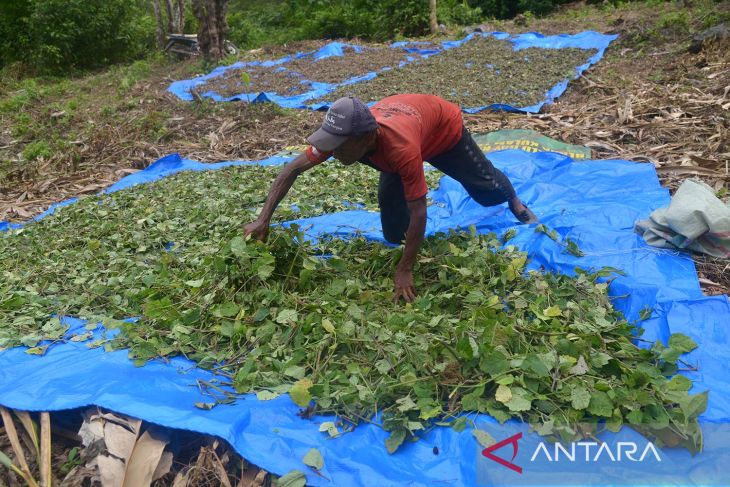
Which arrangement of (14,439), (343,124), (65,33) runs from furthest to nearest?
(65,33), (343,124), (14,439)

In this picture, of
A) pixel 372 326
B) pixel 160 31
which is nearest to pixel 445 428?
pixel 372 326

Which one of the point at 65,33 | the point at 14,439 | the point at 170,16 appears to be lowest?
the point at 14,439

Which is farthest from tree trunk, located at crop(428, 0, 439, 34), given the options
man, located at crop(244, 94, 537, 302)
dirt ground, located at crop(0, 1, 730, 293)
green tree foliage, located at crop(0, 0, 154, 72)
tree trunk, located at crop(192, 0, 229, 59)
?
man, located at crop(244, 94, 537, 302)

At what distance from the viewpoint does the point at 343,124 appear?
2.55 meters

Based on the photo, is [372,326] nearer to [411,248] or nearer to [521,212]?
[411,248]

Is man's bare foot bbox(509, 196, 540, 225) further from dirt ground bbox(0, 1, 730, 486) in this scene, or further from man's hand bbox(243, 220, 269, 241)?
man's hand bbox(243, 220, 269, 241)

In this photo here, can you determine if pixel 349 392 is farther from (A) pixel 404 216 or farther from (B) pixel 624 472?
(A) pixel 404 216

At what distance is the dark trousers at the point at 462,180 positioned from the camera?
136 inches

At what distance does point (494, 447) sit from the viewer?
200 centimetres

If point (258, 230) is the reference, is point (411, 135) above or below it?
above

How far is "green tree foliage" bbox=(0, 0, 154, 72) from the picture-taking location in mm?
12797

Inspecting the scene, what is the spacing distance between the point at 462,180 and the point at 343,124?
1.46 meters

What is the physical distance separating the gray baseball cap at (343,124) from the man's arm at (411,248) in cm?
46

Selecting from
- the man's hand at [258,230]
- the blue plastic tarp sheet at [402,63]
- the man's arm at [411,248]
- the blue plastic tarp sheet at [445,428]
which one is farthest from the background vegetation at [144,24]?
the man's arm at [411,248]
